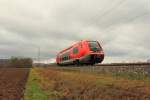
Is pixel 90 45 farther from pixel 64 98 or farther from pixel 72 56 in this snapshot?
pixel 64 98

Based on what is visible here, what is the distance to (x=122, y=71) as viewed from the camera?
60.8 ft

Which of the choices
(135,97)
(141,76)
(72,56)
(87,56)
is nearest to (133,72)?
(141,76)

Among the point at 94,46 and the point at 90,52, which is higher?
the point at 94,46

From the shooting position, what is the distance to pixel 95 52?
104 ft

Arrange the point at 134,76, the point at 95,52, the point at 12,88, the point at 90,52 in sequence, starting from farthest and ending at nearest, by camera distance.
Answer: the point at 95,52
the point at 90,52
the point at 12,88
the point at 134,76

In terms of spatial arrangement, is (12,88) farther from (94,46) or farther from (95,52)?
(94,46)

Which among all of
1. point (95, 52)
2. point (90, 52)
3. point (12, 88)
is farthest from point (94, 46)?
point (12, 88)

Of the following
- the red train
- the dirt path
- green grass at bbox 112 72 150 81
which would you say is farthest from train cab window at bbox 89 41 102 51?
green grass at bbox 112 72 150 81

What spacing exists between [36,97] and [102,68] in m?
9.63

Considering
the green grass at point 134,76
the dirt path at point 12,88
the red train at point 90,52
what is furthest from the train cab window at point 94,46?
the green grass at point 134,76

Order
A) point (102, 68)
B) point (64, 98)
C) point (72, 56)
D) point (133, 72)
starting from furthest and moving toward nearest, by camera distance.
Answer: point (72, 56) < point (102, 68) < point (133, 72) < point (64, 98)

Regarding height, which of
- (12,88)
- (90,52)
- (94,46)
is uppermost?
(94,46)

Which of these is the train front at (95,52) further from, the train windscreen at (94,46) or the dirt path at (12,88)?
the dirt path at (12,88)

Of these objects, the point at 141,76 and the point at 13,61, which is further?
the point at 13,61
